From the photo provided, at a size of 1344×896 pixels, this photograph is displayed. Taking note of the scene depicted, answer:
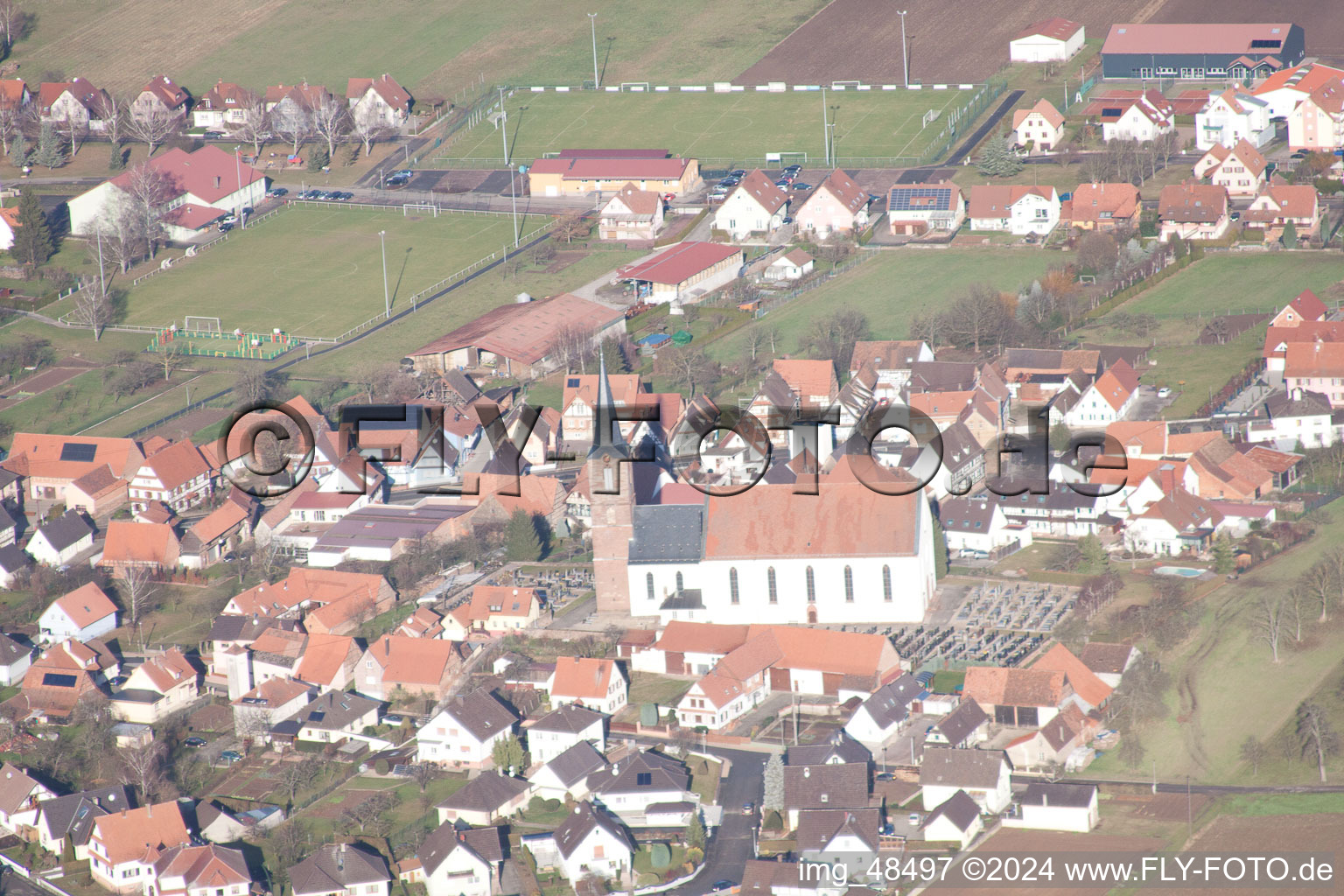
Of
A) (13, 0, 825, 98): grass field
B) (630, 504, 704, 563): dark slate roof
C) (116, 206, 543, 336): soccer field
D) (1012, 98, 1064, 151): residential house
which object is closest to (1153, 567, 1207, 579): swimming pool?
(630, 504, 704, 563): dark slate roof

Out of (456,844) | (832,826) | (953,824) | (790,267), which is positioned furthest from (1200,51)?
(456,844)

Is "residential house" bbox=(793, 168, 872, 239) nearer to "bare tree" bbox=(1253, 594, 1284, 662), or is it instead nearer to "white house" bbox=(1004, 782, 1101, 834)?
"bare tree" bbox=(1253, 594, 1284, 662)

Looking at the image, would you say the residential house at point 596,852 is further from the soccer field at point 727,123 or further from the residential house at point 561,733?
the soccer field at point 727,123

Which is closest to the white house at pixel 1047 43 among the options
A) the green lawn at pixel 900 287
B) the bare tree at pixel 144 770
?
the green lawn at pixel 900 287

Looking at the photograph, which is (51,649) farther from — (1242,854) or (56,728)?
Answer: (1242,854)

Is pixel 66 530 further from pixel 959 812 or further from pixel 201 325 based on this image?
pixel 959 812

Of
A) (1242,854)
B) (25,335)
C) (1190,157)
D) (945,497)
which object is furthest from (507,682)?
(1190,157)

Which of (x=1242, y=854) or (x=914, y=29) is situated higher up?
(x=914, y=29)
